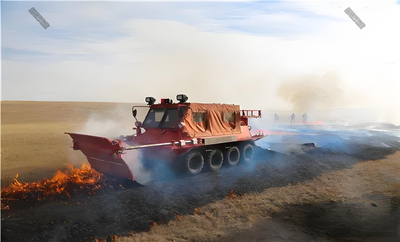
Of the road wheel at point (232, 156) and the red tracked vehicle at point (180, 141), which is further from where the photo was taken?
the road wheel at point (232, 156)

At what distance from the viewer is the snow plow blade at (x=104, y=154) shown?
819 cm

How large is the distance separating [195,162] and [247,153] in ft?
11.8

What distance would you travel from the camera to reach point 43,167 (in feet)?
38.7

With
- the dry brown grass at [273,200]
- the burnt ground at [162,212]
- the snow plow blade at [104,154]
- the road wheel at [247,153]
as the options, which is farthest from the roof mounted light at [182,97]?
the dry brown grass at [273,200]

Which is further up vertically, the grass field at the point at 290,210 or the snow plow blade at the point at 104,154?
the snow plow blade at the point at 104,154

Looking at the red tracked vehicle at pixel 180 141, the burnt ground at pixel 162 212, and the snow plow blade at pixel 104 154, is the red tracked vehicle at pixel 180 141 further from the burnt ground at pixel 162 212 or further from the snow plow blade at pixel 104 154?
the burnt ground at pixel 162 212

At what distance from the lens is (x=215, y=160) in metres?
11.7

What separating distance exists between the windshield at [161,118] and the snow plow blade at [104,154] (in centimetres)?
268

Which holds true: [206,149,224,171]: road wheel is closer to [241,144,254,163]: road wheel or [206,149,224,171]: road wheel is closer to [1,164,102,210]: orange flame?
[241,144,254,163]: road wheel

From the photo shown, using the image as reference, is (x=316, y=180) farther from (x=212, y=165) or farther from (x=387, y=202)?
(x=212, y=165)

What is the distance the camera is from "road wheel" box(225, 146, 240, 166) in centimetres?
1207

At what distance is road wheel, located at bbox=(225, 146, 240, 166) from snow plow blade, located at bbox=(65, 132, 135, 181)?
5.00m

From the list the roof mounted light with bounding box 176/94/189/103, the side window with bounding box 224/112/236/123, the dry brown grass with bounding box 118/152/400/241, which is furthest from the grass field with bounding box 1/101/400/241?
the side window with bounding box 224/112/236/123

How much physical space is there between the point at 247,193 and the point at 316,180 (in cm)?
360
